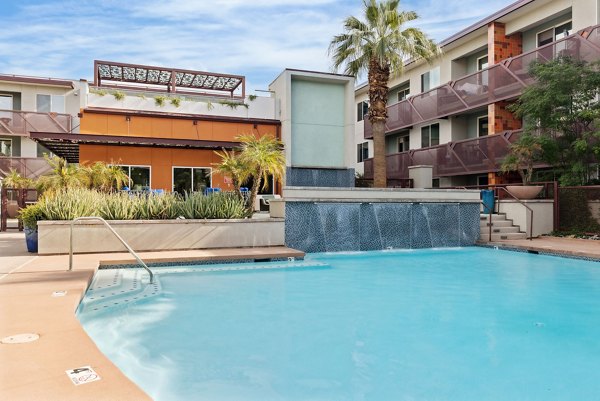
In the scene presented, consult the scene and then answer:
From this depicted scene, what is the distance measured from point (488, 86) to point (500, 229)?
7.69 m

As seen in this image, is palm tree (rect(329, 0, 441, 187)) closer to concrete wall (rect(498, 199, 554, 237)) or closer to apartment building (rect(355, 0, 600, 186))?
apartment building (rect(355, 0, 600, 186))

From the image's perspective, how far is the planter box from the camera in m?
9.67

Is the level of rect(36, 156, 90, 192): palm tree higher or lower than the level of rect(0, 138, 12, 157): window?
lower

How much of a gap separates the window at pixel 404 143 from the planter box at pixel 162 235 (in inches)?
714

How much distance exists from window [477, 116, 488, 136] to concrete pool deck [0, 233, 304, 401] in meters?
19.6

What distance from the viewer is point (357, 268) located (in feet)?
32.4

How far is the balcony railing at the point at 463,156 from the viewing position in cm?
1853

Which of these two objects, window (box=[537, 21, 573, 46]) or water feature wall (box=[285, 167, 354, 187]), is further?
water feature wall (box=[285, 167, 354, 187])

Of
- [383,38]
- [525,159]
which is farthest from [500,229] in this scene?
[383,38]

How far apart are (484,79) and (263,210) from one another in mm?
11268

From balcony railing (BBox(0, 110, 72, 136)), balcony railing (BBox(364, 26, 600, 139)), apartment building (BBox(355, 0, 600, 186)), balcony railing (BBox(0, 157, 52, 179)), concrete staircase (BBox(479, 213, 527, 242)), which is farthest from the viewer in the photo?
balcony railing (BBox(0, 110, 72, 136))

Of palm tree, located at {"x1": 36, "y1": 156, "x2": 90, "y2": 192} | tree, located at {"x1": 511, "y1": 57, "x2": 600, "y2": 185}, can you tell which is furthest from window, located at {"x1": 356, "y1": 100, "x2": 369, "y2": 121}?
palm tree, located at {"x1": 36, "y1": 156, "x2": 90, "y2": 192}

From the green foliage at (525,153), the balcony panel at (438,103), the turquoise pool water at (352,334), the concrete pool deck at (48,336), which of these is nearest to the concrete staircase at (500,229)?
the green foliage at (525,153)

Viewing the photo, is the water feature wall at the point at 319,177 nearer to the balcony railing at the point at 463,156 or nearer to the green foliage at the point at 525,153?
the balcony railing at the point at 463,156
